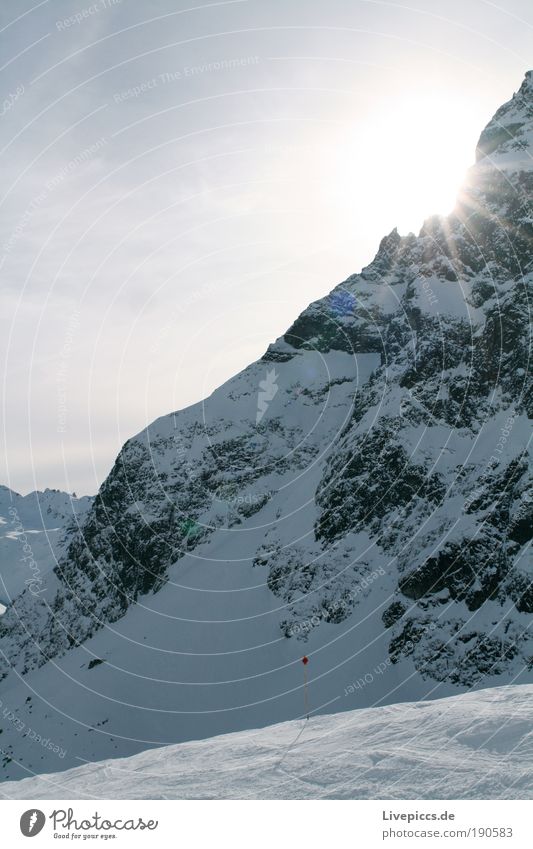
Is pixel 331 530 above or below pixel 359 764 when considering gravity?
below

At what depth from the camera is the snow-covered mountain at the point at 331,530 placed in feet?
256

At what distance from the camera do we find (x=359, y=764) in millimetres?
15977

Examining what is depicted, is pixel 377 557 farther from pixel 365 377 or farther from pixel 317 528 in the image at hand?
pixel 365 377

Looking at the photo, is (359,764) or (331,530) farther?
(331,530)

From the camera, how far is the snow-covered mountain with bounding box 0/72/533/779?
7812cm

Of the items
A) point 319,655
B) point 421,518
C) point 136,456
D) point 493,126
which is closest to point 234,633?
point 319,655

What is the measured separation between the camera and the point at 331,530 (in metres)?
97.6

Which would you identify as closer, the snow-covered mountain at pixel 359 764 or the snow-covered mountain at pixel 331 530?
the snow-covered mountain at pixel 359 764

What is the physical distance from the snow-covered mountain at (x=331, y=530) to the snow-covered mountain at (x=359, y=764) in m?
53.5

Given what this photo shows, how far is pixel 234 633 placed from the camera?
302 feet

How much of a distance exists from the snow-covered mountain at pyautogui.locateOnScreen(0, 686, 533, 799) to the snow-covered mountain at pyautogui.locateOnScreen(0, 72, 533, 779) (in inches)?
2105

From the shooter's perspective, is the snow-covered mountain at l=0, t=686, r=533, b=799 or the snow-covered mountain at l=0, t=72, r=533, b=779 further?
the snow-covered mountain at l=0, t=72, r=533, b=779

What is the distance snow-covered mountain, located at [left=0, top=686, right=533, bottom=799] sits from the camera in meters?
14.1

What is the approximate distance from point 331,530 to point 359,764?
82275 millimetres
